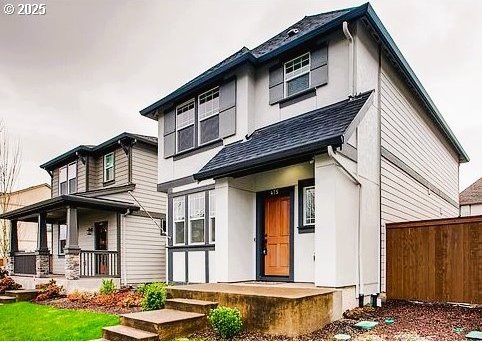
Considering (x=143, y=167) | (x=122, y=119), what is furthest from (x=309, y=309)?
(x=122, y=119)

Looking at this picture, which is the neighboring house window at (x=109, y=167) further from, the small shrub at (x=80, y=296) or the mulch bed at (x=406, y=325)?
the mulch bed at (x=406, y=325)

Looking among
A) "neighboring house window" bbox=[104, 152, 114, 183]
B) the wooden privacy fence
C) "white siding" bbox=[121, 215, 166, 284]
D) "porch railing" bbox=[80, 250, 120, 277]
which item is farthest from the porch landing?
"neighboring house window" bbox=[104, 152, 114, 183]

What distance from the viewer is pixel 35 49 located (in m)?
12.5

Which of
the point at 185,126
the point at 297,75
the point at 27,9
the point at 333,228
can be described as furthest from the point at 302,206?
the point at 27,9

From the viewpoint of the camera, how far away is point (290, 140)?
27.9 feet

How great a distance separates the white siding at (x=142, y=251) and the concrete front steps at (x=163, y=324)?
9.23 m

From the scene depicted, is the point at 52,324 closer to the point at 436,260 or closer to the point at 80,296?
the point at 80,296

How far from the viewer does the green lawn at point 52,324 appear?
8031 mm

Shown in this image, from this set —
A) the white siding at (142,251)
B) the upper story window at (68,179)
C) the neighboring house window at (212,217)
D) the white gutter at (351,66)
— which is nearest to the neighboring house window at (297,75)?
the white gutter at (351,66)

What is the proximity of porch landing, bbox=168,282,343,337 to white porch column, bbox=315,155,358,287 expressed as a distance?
38cm

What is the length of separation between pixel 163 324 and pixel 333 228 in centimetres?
327

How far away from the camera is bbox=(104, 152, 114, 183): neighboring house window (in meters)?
18.2

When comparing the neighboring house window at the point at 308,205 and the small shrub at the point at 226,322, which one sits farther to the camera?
the neighboring house window at the point at 308,205

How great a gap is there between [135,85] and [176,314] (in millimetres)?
11046
